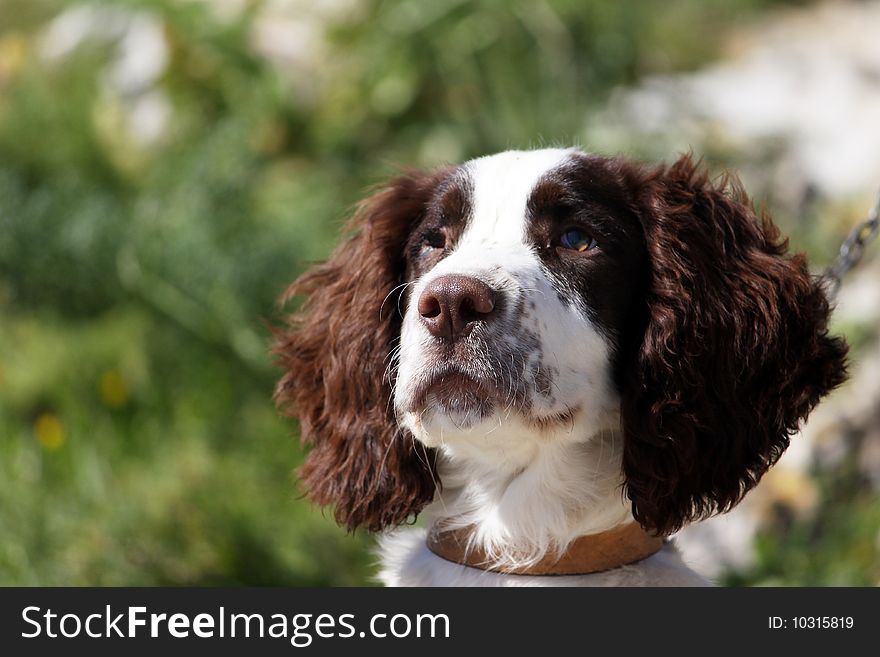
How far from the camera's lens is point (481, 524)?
280 cm

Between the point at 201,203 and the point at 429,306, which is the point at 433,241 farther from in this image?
the point at 201,203

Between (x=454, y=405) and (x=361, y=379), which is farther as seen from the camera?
(x=361, y=379)

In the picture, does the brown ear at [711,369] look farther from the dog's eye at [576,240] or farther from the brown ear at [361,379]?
the brown ear at [361,379]

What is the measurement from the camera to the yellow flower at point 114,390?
4973 mm

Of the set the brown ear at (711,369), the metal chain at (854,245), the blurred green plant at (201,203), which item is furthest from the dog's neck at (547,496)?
the blurred green plant at (201,203)

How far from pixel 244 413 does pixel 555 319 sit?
2820 millimetres

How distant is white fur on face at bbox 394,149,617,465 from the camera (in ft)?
7.93

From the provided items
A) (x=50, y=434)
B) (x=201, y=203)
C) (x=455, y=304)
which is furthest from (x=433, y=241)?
(x=201, y=203)

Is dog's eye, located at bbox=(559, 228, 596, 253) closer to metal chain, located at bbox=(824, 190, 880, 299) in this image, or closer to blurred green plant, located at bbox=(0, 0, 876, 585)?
metal chain, located at bbox=(824, 190, 880, 299)

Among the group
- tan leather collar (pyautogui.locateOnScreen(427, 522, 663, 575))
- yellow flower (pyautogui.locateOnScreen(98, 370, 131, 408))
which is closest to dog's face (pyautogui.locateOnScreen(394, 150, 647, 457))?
tan leather collar (pyautogui.locateOnScreen(427, 522, 663, 575))

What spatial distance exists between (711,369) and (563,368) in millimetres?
393

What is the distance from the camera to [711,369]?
2.63 metres

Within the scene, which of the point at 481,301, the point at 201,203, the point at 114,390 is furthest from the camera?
the point at 201,203

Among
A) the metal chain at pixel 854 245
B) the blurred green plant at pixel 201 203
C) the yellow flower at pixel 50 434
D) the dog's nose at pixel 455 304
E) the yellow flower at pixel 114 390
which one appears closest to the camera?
the dog's nose at pixel 455 304
